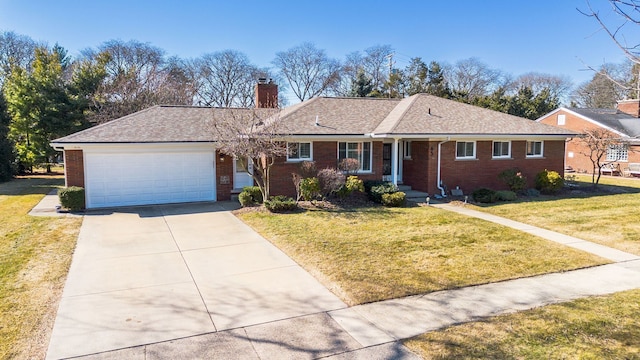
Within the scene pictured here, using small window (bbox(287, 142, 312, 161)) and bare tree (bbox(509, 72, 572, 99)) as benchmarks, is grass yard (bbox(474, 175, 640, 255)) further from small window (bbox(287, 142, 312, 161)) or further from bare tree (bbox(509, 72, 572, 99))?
bare tree (bbox(509, 72, 572, 99))

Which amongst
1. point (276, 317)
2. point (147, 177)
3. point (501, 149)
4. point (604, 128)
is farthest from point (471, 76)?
point (276, 317)

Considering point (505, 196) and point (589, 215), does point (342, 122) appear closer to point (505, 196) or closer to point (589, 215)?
point (505, 196)

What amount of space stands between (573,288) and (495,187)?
11.6 m

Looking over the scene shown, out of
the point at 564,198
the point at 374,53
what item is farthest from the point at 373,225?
the point at 374,53

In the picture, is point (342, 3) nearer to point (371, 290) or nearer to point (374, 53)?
point (371, 290)

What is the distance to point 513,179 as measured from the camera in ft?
55.3

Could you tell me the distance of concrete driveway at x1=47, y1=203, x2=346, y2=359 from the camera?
5336 mm

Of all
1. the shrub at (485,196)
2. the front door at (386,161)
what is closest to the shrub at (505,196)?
the shrub at (485,196)

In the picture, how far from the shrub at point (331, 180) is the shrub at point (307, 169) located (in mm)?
830

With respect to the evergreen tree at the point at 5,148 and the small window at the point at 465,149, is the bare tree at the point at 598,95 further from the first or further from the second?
the evergreen tree at the point at 5,148

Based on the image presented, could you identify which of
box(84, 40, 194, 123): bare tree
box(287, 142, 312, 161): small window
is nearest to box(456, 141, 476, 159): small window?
box(287, 142, 312, 161): small window

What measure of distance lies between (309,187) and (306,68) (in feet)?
130

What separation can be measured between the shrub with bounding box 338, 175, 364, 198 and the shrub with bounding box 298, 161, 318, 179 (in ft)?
4.66

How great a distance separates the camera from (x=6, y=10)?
47.5ft
